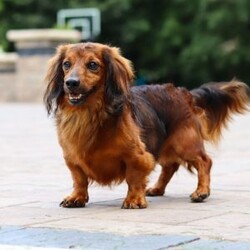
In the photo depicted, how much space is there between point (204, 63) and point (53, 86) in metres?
27.2

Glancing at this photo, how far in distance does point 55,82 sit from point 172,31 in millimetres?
27165

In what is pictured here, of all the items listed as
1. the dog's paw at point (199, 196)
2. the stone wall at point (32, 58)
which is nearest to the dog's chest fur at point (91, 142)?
the dog's paw at point (199, 196)

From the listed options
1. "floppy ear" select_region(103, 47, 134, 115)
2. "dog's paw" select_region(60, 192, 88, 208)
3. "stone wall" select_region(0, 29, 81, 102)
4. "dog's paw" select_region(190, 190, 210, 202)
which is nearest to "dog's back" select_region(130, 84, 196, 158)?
"floppy ear" select_region(103, 47, 134, 115)

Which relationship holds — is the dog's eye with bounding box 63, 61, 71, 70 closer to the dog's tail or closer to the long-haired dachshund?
the long-haired dachshund

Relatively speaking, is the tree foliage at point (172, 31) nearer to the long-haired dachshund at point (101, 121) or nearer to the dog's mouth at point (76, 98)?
the long-haired dachshund at point (101, 121)

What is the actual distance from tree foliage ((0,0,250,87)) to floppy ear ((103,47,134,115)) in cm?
2540

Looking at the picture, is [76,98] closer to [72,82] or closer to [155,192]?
[72,82]

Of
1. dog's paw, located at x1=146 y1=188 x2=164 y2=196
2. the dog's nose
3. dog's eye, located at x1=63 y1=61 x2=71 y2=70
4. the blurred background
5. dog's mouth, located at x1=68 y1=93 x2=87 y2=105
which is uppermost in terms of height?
dog's eye, located at x1=63 y1=61 x2=71 y2=70

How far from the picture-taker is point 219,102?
7.32 m

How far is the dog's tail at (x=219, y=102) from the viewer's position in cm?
725

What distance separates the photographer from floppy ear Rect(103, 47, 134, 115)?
603 cm

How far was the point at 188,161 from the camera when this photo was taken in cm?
684

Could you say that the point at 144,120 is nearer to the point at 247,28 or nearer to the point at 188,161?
the point at 188,161

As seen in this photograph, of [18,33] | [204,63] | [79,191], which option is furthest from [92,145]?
[204,63]
